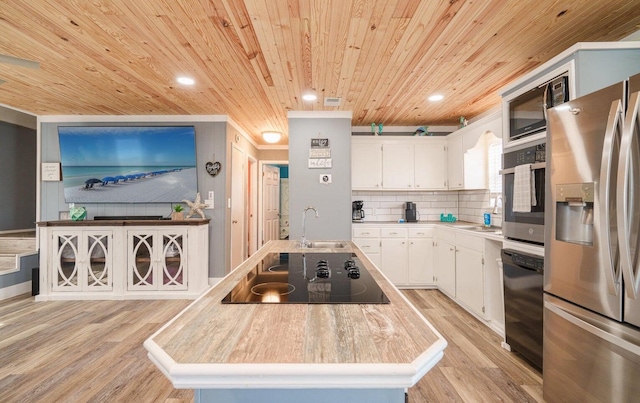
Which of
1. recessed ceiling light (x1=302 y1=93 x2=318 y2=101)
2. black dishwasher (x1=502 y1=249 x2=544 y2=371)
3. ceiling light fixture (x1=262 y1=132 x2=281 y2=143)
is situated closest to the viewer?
black dishwasher (x1=502 y1=249 x2=544 y2=371)

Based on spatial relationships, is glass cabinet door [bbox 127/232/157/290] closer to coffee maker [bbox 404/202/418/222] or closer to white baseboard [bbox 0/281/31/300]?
white baseboard [bbox 0/281/31/300]

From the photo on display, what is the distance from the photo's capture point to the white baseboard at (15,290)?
3863 millimetres

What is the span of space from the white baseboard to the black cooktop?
4.18 metres

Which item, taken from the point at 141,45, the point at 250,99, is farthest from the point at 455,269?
the point at 141,45

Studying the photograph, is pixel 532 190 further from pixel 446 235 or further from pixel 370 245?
pixel 370 245

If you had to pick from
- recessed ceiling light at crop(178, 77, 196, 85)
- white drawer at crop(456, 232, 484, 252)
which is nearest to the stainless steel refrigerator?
white drawer at crop(456, 232, 484, 252)

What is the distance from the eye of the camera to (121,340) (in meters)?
2.75

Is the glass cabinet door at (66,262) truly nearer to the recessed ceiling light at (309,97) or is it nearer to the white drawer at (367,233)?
the recessed ceiling light at (309,97)

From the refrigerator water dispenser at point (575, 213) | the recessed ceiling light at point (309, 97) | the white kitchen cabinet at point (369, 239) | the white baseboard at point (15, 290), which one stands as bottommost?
the white baseboard at point (15, 290)

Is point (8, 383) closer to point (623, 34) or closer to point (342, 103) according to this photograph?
point (342, 103)

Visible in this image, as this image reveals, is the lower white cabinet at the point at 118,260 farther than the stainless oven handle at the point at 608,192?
Yes

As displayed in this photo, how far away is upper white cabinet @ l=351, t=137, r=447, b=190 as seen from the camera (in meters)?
4.47

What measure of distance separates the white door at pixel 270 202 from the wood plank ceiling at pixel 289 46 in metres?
3.33

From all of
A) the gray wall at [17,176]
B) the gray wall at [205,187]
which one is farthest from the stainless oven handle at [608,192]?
the gray wall at [17,176]
